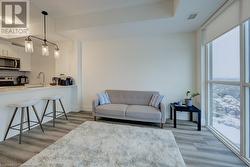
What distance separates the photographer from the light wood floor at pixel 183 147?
207cm

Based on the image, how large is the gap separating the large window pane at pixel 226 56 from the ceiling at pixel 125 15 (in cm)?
63

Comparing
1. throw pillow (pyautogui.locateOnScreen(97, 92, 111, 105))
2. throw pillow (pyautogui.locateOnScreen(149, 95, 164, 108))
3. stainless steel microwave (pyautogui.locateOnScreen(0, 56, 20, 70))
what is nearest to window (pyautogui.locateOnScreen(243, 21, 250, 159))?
throw pillow (pyautogui.locateOnScreen(149, 95, 164, 108))

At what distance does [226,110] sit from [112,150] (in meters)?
2.46

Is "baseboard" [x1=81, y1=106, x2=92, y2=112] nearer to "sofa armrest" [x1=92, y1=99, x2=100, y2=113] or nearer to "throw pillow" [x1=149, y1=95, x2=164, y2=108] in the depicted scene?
"sofa armrest" [x1=92, y1=99, x2=100, y2=113]

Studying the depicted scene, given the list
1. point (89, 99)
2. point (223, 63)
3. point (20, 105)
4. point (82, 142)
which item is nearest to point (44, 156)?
point (82, 142)

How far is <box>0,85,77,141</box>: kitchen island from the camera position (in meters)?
2.72

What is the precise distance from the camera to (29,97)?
10.7ft

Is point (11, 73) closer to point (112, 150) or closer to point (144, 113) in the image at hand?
point (144, 113)

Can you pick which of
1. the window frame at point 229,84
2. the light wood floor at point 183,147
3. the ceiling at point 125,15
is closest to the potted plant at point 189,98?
the window frame at point 229,84

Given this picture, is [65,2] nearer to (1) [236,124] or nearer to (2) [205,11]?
(2) [205,11]

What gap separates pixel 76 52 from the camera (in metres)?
4.77

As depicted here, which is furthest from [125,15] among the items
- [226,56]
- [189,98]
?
[189,98]

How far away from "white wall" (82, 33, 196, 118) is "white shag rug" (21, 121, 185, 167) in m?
1.90

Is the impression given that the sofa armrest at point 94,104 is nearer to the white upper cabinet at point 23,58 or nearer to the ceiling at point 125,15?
the ceiling at point 125,15
